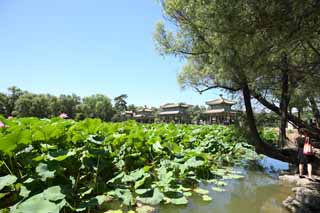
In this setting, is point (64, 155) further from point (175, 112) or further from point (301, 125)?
point (175, 112)

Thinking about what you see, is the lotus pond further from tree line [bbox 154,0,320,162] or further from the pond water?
tree line [bbox 154,0,320,162]

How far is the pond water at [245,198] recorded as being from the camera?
416cm

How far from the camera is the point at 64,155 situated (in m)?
3.17

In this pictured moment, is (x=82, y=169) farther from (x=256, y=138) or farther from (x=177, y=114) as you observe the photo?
(x=177, y=114)

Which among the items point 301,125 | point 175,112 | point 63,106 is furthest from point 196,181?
point 63,106

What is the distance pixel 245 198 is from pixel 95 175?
9.29 ft

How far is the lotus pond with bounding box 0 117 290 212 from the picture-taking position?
3.09 metres

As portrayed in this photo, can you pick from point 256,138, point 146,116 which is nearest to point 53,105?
point 146,116

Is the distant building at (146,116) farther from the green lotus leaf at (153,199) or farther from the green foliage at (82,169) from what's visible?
the green lotus leaf at (153,199)

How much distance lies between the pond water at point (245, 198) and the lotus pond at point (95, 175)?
25 mm

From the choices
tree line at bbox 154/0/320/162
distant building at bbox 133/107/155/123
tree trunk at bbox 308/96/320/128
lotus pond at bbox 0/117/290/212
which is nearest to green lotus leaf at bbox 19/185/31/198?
lotus pond at bbox 0/117/290/212

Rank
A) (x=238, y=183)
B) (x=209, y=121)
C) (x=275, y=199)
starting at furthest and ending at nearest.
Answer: (x=209, y=121), (x=238, y=183), (x=275, y=199)

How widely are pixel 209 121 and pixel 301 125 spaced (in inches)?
1337

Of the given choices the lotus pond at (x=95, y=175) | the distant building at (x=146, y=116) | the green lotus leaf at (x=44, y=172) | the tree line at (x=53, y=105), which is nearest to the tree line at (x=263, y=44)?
the lotus pond at (x=95, y=175)
